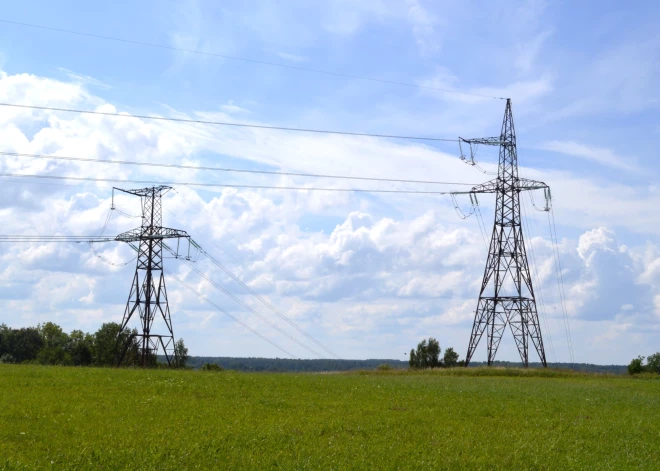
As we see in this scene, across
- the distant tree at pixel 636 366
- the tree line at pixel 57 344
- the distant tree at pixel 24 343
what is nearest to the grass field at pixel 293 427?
the distant tree at pixel 636 366

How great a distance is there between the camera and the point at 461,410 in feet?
98.2

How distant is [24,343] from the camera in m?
125

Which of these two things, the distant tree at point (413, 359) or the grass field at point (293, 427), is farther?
the distant tree at point (413, 359)

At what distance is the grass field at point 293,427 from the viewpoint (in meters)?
19.1

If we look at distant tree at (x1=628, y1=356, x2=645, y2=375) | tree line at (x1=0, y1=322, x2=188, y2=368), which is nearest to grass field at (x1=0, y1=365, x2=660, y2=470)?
distant tree at (x1=628, y1=356, x2=645, y2=375)

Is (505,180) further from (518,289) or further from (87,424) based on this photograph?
(87,424)

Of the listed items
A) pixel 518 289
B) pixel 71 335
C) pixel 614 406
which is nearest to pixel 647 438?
pixel 614 406

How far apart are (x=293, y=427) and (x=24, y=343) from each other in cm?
11393

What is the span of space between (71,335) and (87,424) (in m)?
110

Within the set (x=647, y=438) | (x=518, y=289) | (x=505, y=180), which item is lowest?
(x=647, y=438)

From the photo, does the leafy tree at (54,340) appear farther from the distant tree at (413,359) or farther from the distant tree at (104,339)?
the distant tree at (413,359)

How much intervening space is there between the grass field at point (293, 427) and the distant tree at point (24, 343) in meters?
94.9

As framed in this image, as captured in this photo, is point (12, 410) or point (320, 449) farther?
point (12, 410)

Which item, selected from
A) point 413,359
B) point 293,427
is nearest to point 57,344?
point 413,359
